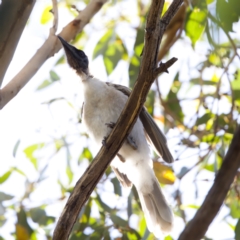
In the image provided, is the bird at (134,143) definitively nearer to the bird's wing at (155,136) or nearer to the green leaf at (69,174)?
the bird's wing at (155,136)

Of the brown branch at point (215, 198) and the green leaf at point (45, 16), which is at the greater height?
the green leaf at point (45, 16)

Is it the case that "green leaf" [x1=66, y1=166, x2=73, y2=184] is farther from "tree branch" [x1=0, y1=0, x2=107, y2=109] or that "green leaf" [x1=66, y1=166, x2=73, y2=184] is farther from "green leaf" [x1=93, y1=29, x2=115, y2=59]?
"tree branch" [x1=0, y1=0, x2=107, y2=109]

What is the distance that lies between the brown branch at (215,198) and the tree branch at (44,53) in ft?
3.43

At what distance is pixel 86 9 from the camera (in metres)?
2.93

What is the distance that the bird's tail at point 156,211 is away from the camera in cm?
301

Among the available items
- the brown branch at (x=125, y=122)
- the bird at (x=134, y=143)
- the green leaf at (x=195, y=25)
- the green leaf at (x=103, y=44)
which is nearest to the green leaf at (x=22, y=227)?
the bird at (x=134, y=143)

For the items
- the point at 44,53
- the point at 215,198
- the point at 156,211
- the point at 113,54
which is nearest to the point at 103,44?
the point at 113,54

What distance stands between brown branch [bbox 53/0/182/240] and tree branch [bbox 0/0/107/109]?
0.51 m

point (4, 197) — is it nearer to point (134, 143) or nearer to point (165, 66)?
point (134, 143)

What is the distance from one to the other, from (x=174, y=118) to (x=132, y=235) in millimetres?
886

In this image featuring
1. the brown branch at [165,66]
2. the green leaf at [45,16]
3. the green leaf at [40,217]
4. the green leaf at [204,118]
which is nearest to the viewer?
the brown branch at [165,66]

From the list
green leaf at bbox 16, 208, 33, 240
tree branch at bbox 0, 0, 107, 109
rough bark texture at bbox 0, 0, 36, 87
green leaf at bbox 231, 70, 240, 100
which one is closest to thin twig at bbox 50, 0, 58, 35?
tree branch at bbox 0, 0, 107, 109

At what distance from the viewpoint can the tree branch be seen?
2.30m

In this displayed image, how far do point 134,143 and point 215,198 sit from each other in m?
0.69
